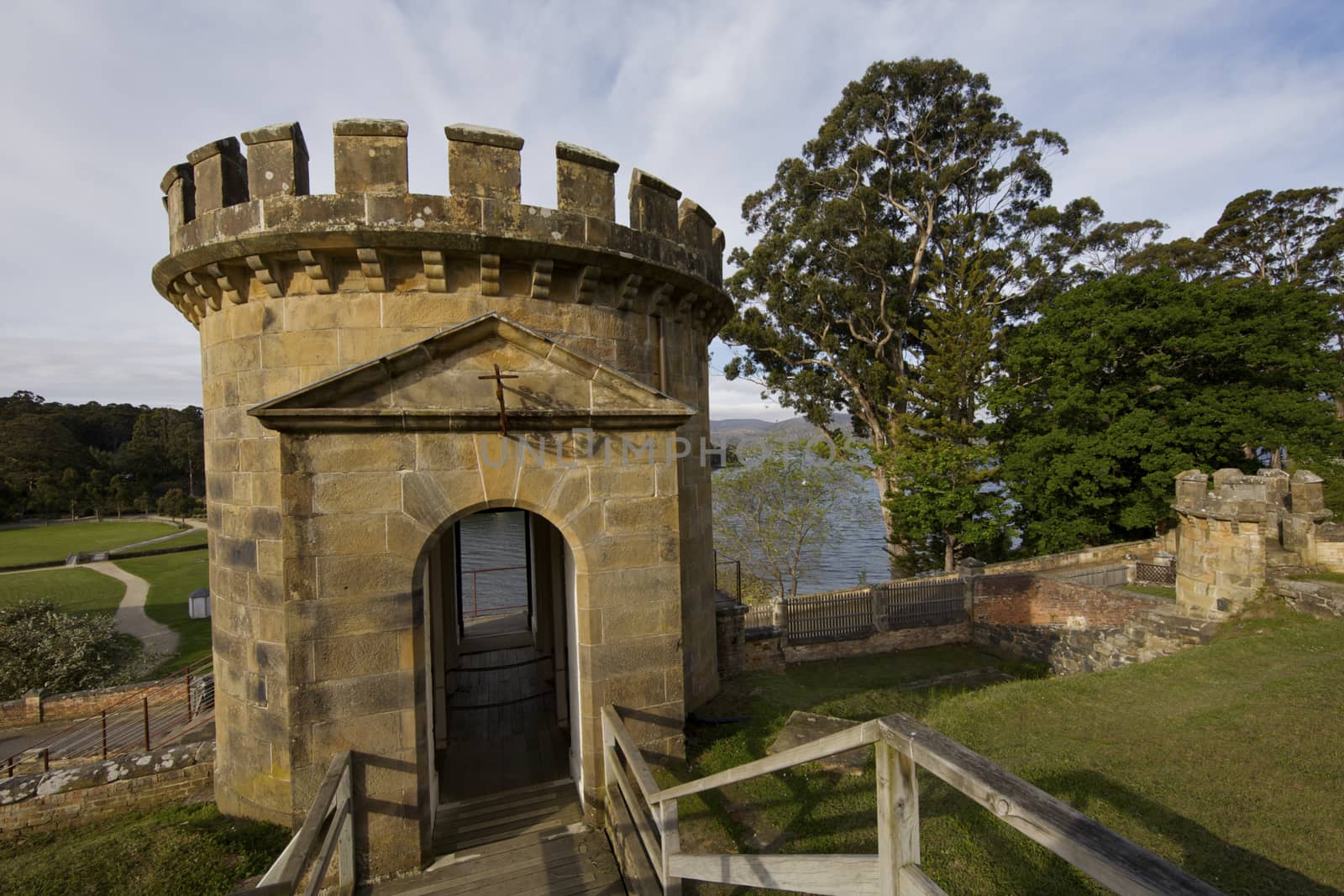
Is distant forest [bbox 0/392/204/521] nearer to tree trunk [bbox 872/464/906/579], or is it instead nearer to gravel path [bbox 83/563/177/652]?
gravel path [bbox 83/563/177/652]

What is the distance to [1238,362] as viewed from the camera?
798 inches

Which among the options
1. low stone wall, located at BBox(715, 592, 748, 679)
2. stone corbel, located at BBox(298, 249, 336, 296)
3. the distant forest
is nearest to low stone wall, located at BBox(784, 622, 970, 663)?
low stone wall, located at BBox(715, 592, 748, 679)

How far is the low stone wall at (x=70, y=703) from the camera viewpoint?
12.7 meters

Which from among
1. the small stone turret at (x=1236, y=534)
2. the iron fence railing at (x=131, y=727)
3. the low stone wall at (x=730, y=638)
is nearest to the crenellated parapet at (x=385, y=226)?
the low stone wall at (x=730, y=638)

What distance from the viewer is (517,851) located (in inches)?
188

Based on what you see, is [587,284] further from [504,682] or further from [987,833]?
[504,682]

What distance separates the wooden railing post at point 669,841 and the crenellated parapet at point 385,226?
398 centimetres

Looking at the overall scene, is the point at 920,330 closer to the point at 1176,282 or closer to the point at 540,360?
the point at 1176,282

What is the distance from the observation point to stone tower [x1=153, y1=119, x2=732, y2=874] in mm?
4422

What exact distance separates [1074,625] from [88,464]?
69.7m

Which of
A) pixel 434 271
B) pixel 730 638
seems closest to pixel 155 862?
pixel 434 271

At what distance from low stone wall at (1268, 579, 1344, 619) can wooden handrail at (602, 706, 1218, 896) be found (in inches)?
460

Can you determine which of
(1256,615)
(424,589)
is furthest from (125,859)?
(1256,615)

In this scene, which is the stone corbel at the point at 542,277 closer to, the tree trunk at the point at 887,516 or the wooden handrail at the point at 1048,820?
the wooden handrail at the point at 1048,820
